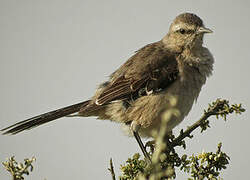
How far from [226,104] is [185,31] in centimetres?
224

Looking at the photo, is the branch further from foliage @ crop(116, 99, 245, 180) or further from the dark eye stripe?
the dark eye stripe

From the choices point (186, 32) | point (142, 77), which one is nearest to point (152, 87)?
point (142, 77)

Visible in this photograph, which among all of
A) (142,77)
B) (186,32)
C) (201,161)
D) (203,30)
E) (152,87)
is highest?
(186,32)

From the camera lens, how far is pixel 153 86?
16.7 feet

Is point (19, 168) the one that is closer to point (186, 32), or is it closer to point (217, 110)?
point (217, 110)

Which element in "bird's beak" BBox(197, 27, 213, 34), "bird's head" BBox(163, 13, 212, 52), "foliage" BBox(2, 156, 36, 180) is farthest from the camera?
"bird's head" BBox(163, 13, 212, 52)

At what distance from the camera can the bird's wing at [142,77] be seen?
16.7ft

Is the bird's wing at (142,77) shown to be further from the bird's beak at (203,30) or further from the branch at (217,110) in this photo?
the branch at (217,110)

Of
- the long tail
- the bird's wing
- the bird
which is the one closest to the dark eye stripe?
the bird

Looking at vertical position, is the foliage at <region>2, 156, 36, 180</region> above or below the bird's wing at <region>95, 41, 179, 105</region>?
below

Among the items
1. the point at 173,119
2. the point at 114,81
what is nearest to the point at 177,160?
the point at 173,119

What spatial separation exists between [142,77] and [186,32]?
1.17 metres

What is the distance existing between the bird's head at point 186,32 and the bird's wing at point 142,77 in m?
0.31

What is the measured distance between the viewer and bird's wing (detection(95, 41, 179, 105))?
509 centimetres
